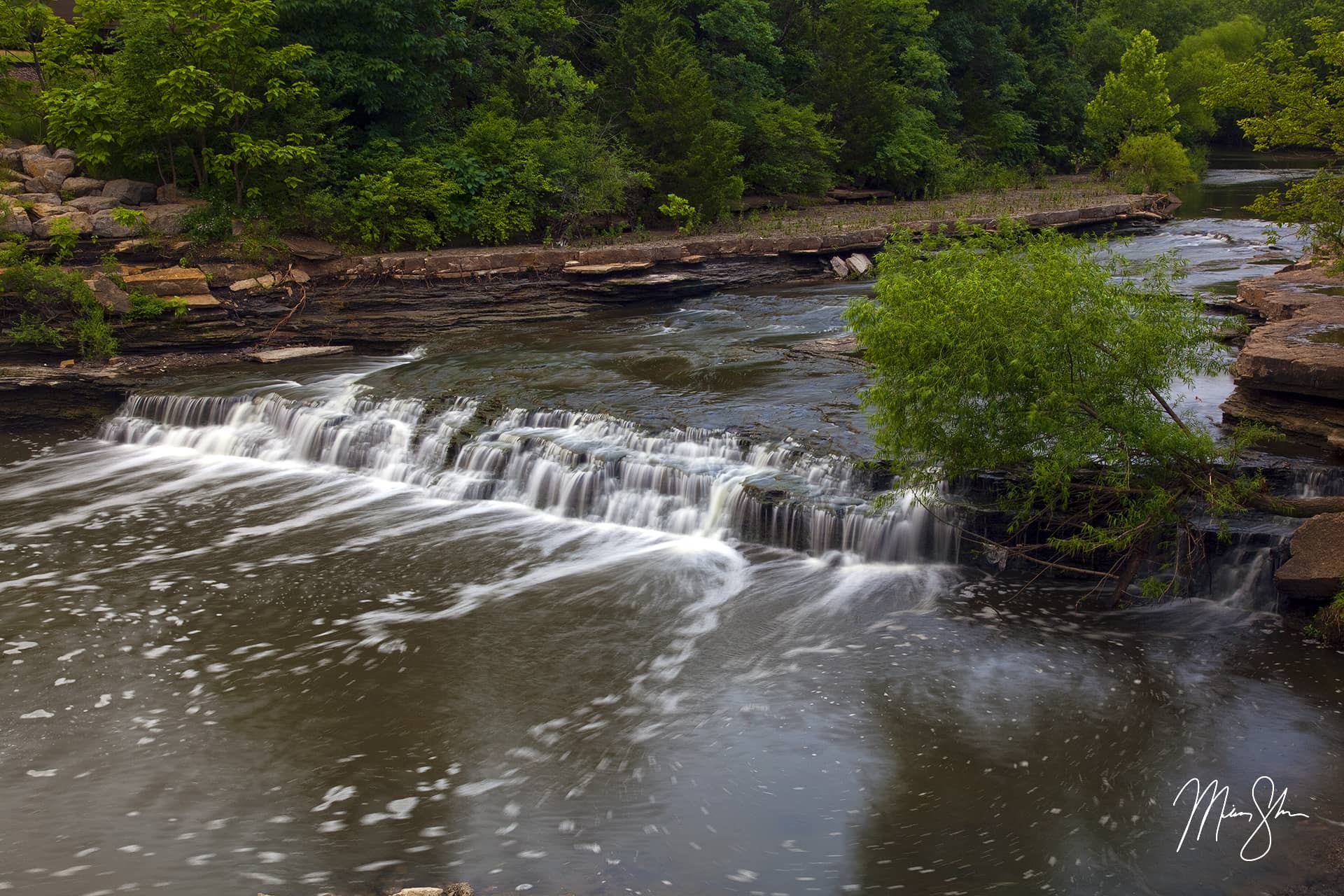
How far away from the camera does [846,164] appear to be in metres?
39.0

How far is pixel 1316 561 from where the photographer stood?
10852mm

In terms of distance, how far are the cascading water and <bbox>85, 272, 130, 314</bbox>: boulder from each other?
261 centimetres

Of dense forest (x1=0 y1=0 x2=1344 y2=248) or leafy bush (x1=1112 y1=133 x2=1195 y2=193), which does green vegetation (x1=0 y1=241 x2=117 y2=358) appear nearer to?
dense forest (x1=0 y1=0 x2=1344 y2=248)

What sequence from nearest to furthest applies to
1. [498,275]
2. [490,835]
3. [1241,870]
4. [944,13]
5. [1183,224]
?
[1241,870], [490,835], [498,275], [1183,224], [944,13]

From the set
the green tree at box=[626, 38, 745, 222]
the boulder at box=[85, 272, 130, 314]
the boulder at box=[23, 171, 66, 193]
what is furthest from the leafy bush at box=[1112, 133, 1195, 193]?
Result: the boulder at box=[23, 171, 66, 193]

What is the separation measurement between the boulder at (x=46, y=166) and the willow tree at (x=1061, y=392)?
781 inches

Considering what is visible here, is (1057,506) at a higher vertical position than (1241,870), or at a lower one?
higher

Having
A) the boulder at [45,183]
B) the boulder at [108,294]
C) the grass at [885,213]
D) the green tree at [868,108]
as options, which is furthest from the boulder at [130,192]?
the green tree at [868,108]

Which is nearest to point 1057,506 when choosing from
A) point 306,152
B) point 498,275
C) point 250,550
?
point 250,550

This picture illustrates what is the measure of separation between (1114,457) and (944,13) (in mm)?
42215

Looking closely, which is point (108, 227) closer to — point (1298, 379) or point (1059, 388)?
point (1059, 388)

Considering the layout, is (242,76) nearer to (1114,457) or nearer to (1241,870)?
(1114,457)
